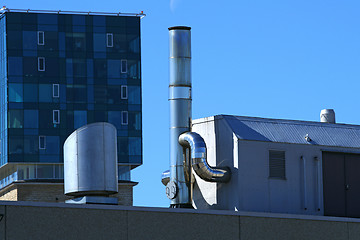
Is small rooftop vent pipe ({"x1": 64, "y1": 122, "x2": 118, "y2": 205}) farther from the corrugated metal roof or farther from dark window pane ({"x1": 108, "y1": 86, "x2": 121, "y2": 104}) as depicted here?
dark window pane ({"x1": 108, "y1": 86, "x2": 121, "y2": 104})

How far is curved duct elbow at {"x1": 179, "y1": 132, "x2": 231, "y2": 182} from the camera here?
33.6 metres

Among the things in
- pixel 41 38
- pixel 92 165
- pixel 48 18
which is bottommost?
pixel 92 165

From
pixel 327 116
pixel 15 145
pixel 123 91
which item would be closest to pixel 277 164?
pixel 327 116

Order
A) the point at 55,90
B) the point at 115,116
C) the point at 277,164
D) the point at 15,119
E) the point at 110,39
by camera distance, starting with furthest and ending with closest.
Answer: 1. the point at 110,39
2. the point at 115,116
3. the point at 55,90
4. the point at 15,119
5. the point at 277,164

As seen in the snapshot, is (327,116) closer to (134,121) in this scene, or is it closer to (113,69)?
Answer: (134,121)

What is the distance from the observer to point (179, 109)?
1384 inches

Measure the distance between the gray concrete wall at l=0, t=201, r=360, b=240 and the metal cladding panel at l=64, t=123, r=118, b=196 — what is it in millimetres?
2601

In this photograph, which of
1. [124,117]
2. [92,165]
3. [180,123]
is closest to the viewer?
[92,165]

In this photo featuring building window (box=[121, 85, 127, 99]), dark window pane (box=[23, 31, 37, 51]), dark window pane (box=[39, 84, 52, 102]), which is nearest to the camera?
dark window pane (box=[39, 84, 52, 102])

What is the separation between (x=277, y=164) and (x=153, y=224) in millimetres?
7639

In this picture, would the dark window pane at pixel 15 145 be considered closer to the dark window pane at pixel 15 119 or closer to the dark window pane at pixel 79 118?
the dark window pane at pixel 15 119

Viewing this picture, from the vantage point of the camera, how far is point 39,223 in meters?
26.3

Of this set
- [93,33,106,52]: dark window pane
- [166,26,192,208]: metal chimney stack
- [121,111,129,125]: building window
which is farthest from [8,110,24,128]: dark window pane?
[166,26,192,208]: metal chimney stack

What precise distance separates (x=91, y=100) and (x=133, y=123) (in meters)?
4.52
